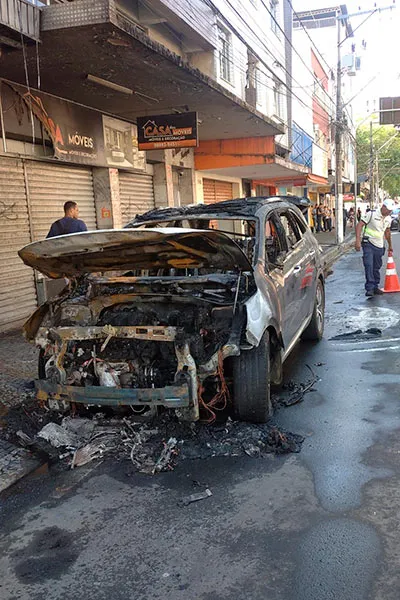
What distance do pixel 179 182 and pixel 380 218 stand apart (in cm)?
724

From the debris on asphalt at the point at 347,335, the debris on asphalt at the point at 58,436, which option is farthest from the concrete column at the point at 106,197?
the debris on asphalt at the point at 58,436

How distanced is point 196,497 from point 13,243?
256 inches

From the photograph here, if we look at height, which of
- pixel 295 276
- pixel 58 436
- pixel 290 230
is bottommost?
pixel 58 436

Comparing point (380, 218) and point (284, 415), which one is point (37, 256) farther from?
point (380, 218)

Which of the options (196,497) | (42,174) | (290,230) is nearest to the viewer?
(196,497)

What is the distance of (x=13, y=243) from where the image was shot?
8.70m

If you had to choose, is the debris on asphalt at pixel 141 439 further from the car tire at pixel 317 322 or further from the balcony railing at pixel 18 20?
the balcony railing at pixel 18 20

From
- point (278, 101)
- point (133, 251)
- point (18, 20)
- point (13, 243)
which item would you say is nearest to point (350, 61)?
point (278, 101)

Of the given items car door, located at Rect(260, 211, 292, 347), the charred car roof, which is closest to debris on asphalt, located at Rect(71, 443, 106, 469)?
car door, located at Rect(260, 211, 292, 347)

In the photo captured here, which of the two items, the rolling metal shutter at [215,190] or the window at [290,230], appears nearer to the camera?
the window at [290,230]

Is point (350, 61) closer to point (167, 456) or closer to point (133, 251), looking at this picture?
point (133, 251)

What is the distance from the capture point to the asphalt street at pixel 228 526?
100.0 inches

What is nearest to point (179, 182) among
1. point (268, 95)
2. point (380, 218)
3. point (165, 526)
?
point (380, 218)

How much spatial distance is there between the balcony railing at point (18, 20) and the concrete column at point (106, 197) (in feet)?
16.3
